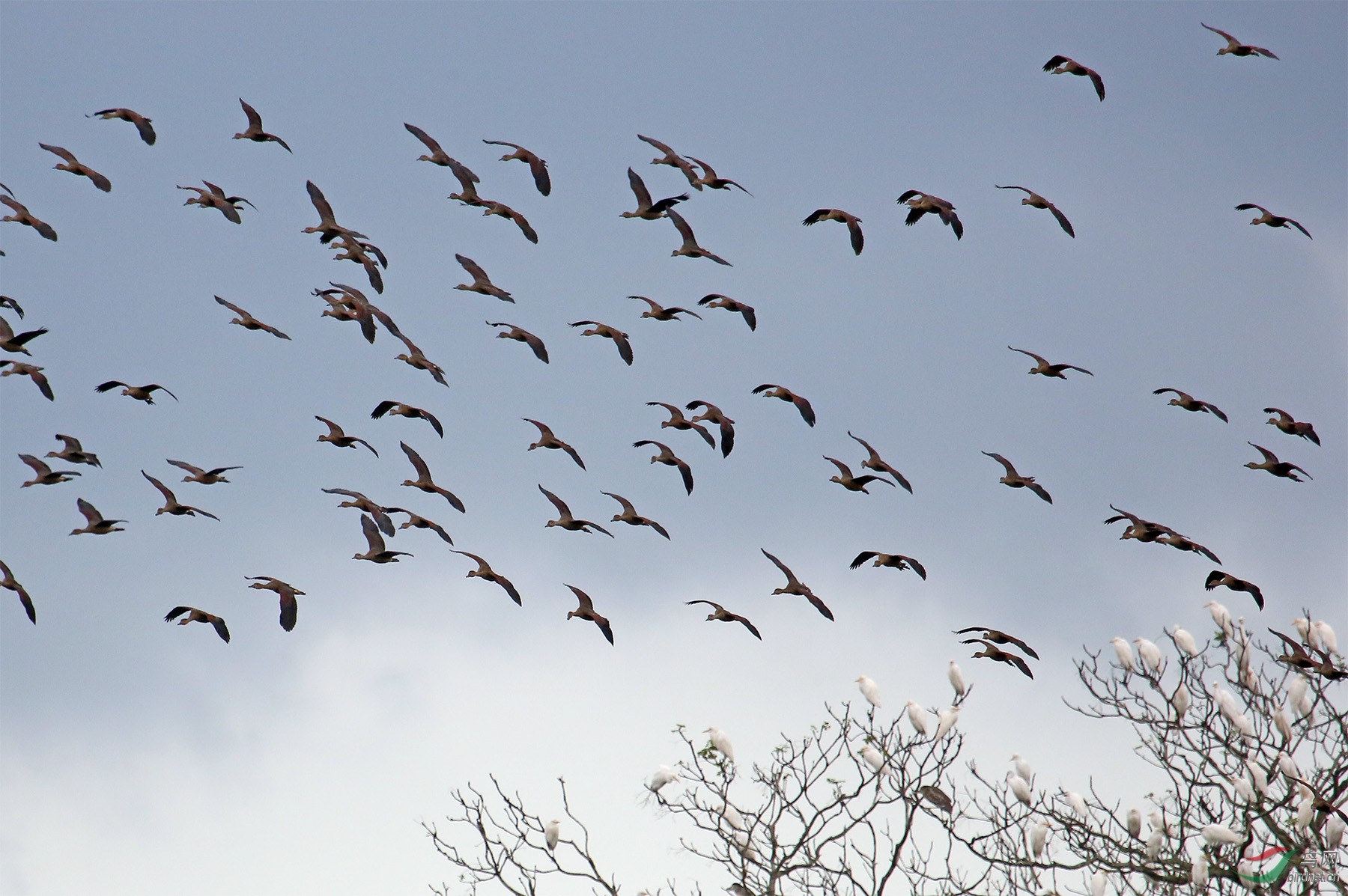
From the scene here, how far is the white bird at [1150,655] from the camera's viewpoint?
84.5 feet

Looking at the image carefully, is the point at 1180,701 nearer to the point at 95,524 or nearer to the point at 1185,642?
the point at 1185,642

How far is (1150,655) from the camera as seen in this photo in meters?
25.9

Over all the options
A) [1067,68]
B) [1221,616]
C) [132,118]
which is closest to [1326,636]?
[1221,616]

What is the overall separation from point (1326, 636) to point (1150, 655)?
253 centimetres

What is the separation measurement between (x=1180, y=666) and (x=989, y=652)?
3.28 m

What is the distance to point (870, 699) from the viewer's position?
28.1 metres

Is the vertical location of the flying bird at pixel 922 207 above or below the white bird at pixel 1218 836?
above

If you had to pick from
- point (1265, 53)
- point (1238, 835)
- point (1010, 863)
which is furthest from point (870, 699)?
point (1265, 53)

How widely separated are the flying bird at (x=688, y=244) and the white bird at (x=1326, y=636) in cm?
1005

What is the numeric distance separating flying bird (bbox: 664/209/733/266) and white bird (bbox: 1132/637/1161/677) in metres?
8.20

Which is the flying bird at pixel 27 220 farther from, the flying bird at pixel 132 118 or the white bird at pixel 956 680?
the white bird at pixel 956 680

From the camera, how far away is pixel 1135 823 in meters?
25.4

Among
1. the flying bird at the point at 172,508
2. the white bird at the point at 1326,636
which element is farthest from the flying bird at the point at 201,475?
the white bird at the point at 1326,636

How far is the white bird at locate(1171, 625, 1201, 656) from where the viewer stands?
25756 millimetres
